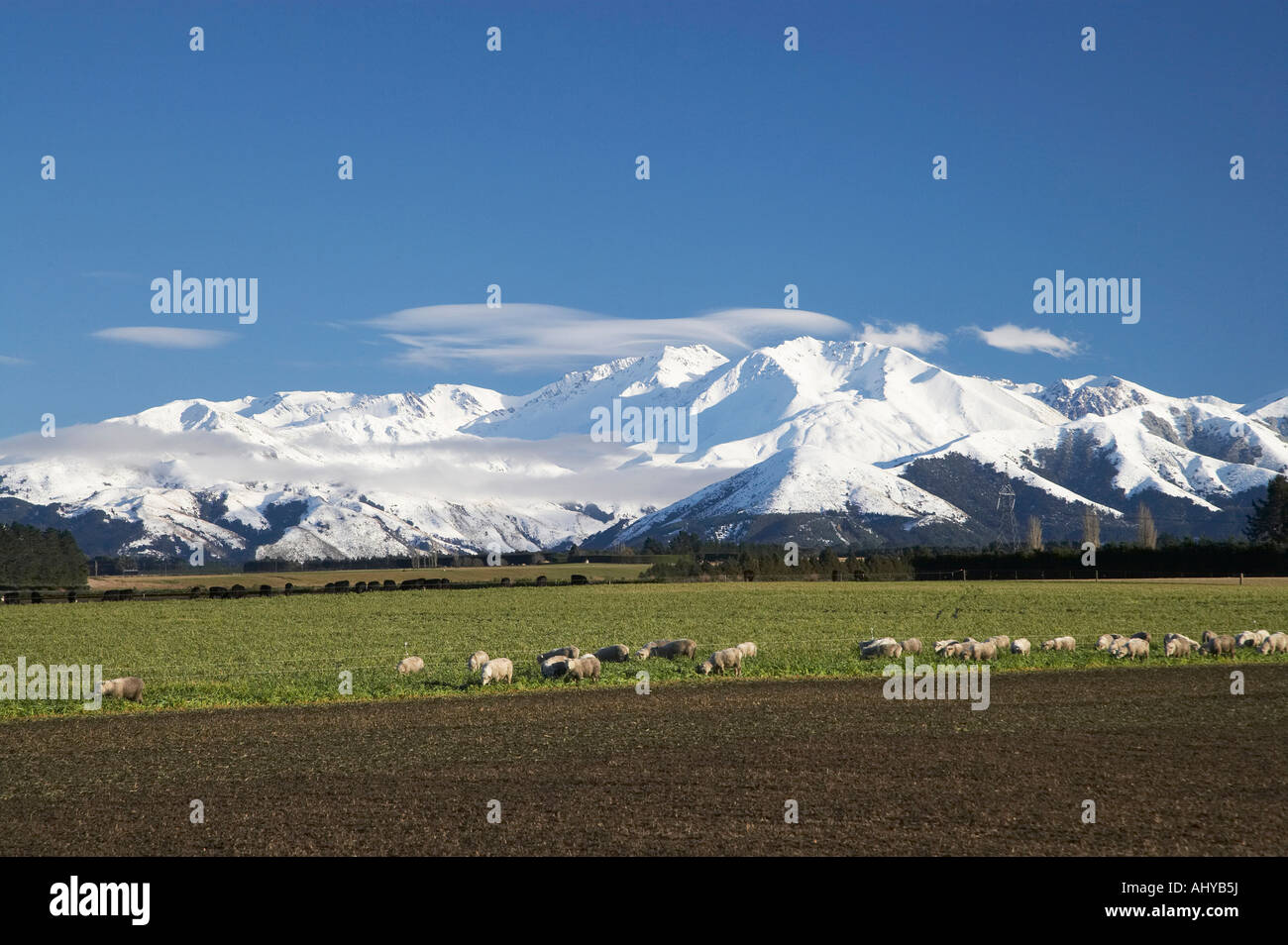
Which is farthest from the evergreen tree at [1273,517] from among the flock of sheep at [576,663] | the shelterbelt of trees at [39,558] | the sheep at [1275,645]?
the shelterbelt of trees at [39,558]

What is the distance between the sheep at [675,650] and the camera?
44438 millimetres

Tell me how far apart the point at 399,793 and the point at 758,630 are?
39.8 m

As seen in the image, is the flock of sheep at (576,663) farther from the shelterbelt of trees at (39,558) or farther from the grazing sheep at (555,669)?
the shelterbelt of trees at (39,558)

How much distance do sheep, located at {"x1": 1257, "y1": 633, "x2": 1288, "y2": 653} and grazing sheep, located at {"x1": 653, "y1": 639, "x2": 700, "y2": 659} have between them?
21577 mm

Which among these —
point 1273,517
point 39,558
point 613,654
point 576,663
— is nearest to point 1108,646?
point 613,654

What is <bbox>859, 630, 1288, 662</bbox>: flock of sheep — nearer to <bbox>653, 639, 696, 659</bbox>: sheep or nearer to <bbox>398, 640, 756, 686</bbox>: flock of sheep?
<bbox>398, 640, 756, 686</bbox>: flock of sheep

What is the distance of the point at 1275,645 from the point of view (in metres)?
45.3

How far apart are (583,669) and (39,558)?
14521cm

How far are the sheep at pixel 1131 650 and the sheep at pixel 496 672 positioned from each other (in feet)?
72.2

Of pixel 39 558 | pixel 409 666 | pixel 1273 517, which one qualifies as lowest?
pixel 409 666

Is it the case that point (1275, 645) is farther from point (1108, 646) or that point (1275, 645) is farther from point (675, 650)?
point (675, 650)
